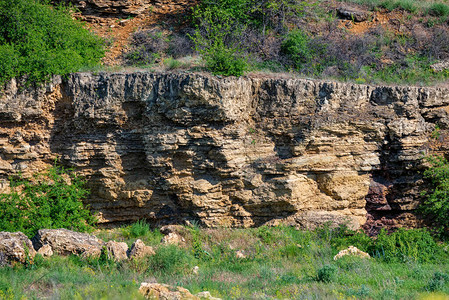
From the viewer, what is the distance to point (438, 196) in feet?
33.1

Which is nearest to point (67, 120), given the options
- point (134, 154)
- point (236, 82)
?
point (134, 154)

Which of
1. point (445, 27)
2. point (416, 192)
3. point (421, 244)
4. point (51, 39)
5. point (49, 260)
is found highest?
point (445, 27)

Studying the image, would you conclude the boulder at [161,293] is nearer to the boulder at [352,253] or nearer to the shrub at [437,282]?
the shrub at [437,282]

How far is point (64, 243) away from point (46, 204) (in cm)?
165

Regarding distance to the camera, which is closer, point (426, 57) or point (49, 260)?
point (49, 260)

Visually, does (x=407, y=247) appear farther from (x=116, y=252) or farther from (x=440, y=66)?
(x=440, y=66)

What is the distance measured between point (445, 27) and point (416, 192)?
301 inches

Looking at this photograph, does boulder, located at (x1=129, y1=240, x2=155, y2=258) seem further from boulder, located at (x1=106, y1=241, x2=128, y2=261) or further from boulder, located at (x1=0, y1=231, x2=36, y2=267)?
boulder, located at (x1=0, y1=231, x2=36, y2=267)

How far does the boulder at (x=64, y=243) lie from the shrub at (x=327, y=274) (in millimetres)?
4486

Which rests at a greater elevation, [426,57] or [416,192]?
[426,57]

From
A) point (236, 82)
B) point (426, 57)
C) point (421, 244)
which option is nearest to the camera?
point (421, 244)

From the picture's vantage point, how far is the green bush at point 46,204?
392 inches

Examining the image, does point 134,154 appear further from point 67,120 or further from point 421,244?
point 421,244

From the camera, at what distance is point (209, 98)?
9.88 metres
